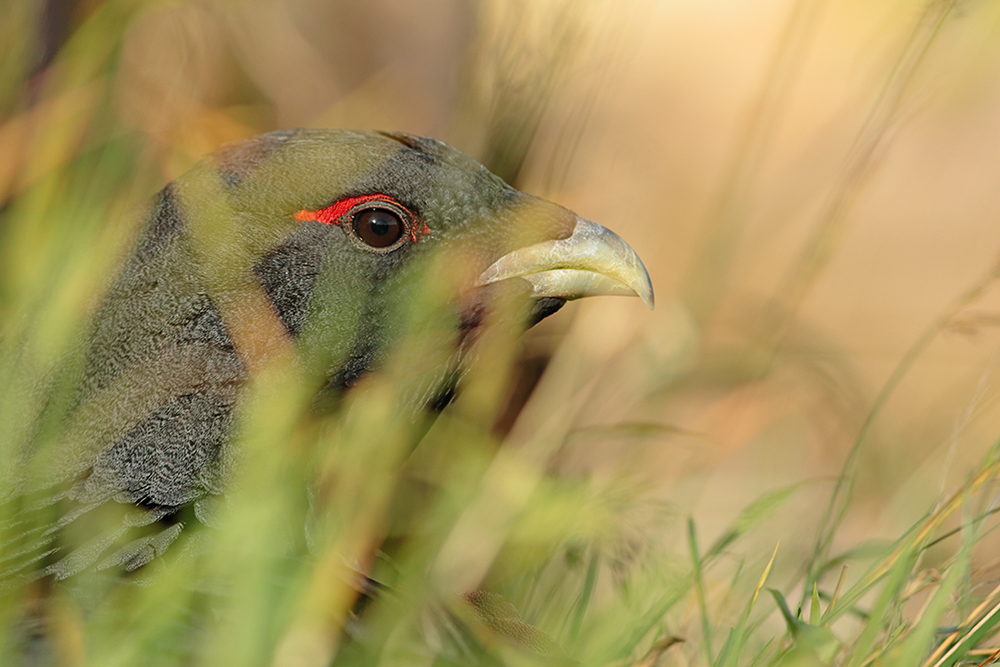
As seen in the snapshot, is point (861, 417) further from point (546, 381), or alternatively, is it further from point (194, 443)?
point (194, 443)

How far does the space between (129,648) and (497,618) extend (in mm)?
991

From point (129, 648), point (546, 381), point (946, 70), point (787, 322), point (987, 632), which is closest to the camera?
point (129, 648)

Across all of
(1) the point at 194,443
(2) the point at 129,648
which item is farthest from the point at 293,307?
(2) the point at 129,648

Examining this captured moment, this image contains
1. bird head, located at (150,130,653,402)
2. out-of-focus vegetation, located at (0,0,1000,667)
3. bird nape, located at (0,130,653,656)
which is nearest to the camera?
out-of-focus vegetation, located at (0,0,1000,667)

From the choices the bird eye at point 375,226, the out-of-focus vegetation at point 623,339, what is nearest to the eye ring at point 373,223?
the bird eye at point 375,226

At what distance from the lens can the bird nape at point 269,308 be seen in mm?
2312

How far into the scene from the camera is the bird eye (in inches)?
97.4

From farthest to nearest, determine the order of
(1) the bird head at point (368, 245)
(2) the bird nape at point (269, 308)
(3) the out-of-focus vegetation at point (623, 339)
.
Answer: (1) the bird head at point (368, 245), (2) the bird nape at point (269, 308), (3) the out-of-focus vegetation at point (623, 339)

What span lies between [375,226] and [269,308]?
0.38 meters

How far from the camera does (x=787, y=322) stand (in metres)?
3.53

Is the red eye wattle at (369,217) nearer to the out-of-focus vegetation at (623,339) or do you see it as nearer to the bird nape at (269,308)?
the bird nape at (269,308)

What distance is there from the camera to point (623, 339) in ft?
12.4

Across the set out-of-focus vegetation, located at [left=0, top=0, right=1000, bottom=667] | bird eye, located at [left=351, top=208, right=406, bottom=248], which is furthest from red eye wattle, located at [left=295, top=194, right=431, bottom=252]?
out-of-focus vegetation, located at [left=0, top=0, right=1000, bottom=667]

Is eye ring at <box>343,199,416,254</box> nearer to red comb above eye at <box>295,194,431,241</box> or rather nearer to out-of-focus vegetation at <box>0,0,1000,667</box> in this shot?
red comb above eye at <box>295,194,431,241</box>
